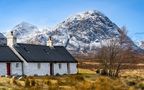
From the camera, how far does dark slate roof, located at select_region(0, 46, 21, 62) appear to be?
Result: 61225 millimetres

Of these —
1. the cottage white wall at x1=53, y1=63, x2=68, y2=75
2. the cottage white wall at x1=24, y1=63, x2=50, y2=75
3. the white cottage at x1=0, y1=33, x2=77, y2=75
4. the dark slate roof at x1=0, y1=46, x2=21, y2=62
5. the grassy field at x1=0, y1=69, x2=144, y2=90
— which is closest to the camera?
the grassy field at x1=0, y1=69, x2=144, y2=90

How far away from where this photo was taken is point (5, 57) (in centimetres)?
6172

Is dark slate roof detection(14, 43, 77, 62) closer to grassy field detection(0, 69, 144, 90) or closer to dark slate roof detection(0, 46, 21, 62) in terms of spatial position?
dark slate roof detection(0, 46, 21, 62)

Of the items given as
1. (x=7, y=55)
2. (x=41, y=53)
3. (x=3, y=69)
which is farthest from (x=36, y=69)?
(x=3, y=69)

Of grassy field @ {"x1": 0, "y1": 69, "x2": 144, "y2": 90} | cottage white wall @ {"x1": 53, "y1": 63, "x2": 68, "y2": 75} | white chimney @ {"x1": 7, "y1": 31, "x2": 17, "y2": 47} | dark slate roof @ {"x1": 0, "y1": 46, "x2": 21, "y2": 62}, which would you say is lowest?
grassy field @ {"x1": 0, "y1": 69, "x2": 144, "y2": 90}

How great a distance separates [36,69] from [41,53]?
4881 mm

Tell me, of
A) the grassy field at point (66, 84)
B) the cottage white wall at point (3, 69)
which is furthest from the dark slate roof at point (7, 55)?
the grassy field at point (66, 84)

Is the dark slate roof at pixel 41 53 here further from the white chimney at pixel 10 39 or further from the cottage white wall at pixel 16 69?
the cottage white wall at pixel 16 69

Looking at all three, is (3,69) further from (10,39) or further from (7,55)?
(10,39)

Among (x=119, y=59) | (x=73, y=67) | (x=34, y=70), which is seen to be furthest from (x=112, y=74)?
(x=34, y=70)

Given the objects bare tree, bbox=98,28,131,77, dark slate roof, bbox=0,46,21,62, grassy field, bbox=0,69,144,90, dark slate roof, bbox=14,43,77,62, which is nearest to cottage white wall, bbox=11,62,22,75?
dark slate roof, bbox=0,46,21,62

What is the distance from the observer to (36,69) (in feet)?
217

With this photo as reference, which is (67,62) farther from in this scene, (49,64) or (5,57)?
(5,57)

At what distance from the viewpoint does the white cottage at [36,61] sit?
62781mm
